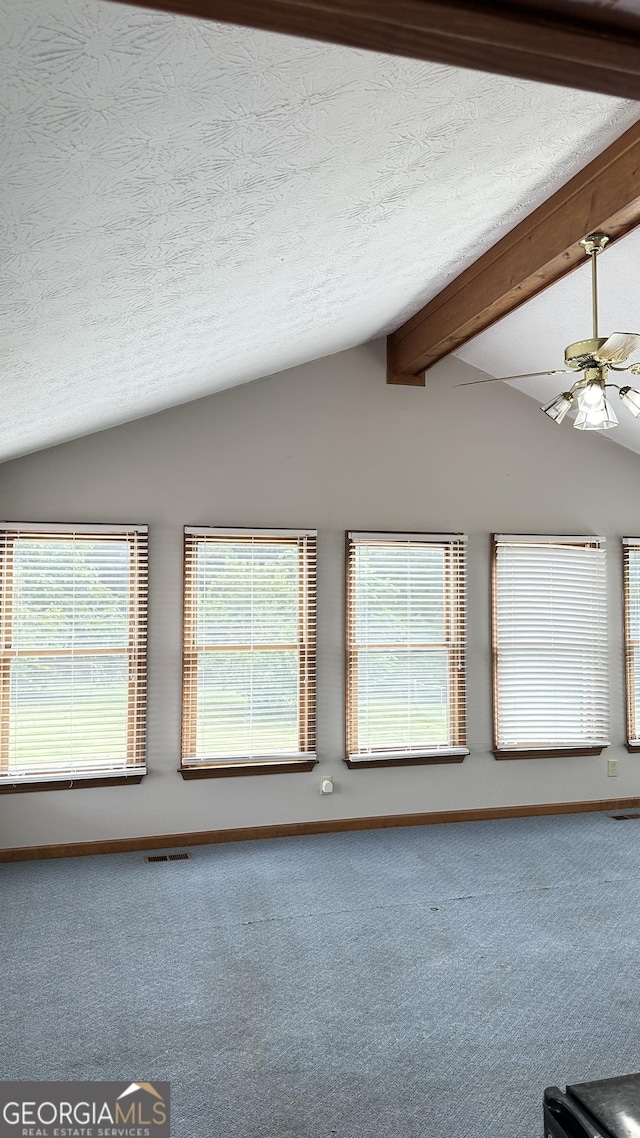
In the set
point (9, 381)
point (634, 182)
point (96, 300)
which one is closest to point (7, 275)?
point (96, 300)

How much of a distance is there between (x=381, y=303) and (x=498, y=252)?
79cm

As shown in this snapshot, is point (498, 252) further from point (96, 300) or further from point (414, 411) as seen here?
point (96, 300)

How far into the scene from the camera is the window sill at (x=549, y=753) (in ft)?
19.0

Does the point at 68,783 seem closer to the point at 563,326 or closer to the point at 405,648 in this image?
the point at 405,648

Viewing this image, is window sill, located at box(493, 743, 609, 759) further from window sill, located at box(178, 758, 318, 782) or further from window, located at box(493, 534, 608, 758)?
window sill, located at box(178, 758, 318, 782)

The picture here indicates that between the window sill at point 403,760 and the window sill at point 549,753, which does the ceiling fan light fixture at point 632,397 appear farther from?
the window sill at point 549,753

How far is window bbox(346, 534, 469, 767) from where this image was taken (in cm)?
554

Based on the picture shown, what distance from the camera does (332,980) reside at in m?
3.35

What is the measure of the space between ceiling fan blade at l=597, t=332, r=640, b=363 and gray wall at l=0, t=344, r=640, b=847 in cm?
277

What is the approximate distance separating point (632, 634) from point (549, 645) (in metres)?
0.75

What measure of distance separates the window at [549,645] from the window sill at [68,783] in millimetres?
2671

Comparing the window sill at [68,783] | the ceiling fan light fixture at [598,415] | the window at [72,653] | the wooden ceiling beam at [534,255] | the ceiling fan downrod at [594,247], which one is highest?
the wooden ceiling beam at [534,255]

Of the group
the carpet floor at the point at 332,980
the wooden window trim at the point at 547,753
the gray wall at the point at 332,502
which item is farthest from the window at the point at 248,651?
the wooden window trim at the point at 547,753

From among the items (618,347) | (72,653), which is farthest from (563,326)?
(72,653)
